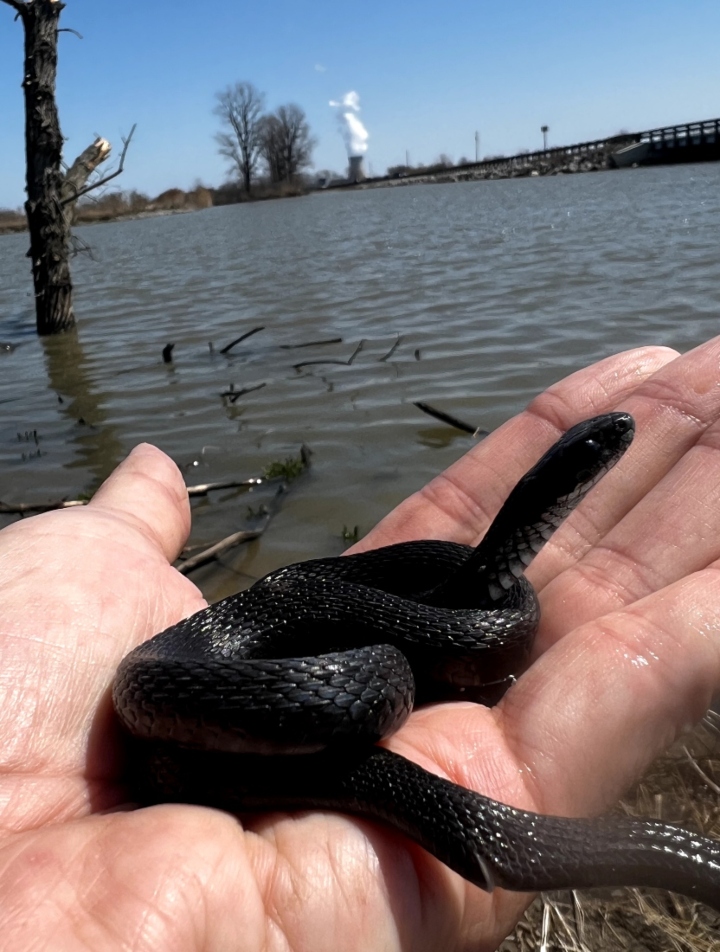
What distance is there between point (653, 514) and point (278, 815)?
2.13 m

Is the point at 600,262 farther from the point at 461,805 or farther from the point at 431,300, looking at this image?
the point at 461,805

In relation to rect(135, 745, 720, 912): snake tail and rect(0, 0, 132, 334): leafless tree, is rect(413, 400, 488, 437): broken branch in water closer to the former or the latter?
rect(135, 745, 720, 912): snake tail

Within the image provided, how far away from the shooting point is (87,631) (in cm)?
296

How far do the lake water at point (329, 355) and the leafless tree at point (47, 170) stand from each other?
864mm

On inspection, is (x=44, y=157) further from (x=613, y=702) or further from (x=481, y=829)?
(x=481, y=829)

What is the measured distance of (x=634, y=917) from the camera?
261 centimetres

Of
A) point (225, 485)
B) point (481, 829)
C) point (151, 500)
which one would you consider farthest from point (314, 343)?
point (481, 829)

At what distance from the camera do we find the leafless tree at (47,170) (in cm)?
1184

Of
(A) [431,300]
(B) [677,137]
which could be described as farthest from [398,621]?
(B) [677,137]

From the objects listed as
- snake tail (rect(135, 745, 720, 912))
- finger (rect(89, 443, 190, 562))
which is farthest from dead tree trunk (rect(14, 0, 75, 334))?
snake tail (rect(135, 745, 720, 912))

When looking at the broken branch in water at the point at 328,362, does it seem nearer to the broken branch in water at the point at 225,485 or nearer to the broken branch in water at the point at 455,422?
the broken branch in water at the point at 455,422

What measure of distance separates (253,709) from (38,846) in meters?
0.69

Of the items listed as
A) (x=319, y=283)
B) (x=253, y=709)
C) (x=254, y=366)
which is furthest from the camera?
(x=319, y=283)

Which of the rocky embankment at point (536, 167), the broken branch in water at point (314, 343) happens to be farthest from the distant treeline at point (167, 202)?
the broken branch in water at point (314, 343)
